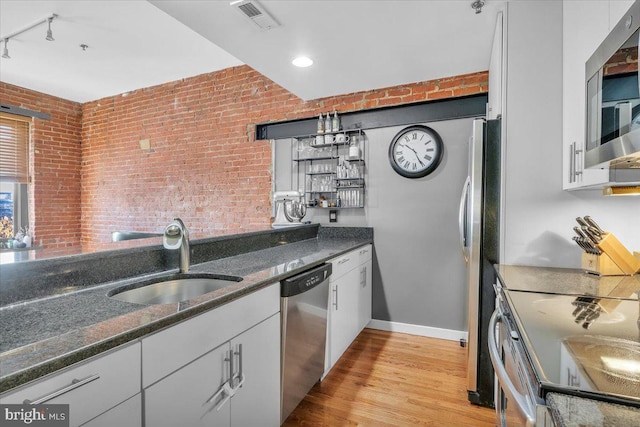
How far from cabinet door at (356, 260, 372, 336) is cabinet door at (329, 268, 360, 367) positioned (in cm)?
9

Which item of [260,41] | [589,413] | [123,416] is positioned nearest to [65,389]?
[123,416]

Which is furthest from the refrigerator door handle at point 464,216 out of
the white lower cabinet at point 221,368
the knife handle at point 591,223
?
the white lower cabinet at point 221,368

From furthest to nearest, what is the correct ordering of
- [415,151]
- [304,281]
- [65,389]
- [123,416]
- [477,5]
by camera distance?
[415,151] → [477,5] → [304,281] → [123,416] → [65,389]

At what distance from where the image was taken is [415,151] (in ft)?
10.0

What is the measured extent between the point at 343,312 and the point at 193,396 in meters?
1.48

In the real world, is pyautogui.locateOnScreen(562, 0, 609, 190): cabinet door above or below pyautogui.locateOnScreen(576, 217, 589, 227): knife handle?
above

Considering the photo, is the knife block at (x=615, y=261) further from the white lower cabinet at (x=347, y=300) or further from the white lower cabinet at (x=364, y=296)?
the white lower cabinet at (x=364, y=296)

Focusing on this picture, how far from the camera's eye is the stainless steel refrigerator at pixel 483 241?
1920 millimetres

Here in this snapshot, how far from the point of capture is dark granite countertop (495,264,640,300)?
4.42 feet

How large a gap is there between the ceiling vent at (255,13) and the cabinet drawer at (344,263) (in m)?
1.57

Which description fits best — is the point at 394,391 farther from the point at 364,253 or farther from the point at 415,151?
the point at 415,151

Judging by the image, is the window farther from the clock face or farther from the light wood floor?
the clock face

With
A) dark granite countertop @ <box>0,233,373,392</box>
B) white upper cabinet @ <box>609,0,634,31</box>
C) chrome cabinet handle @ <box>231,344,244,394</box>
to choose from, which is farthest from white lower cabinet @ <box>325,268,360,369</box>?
white upper cabinet @ <box>609,0,634,31</box>

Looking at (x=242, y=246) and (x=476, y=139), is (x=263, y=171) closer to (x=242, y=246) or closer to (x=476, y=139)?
(x=242, y=246)
